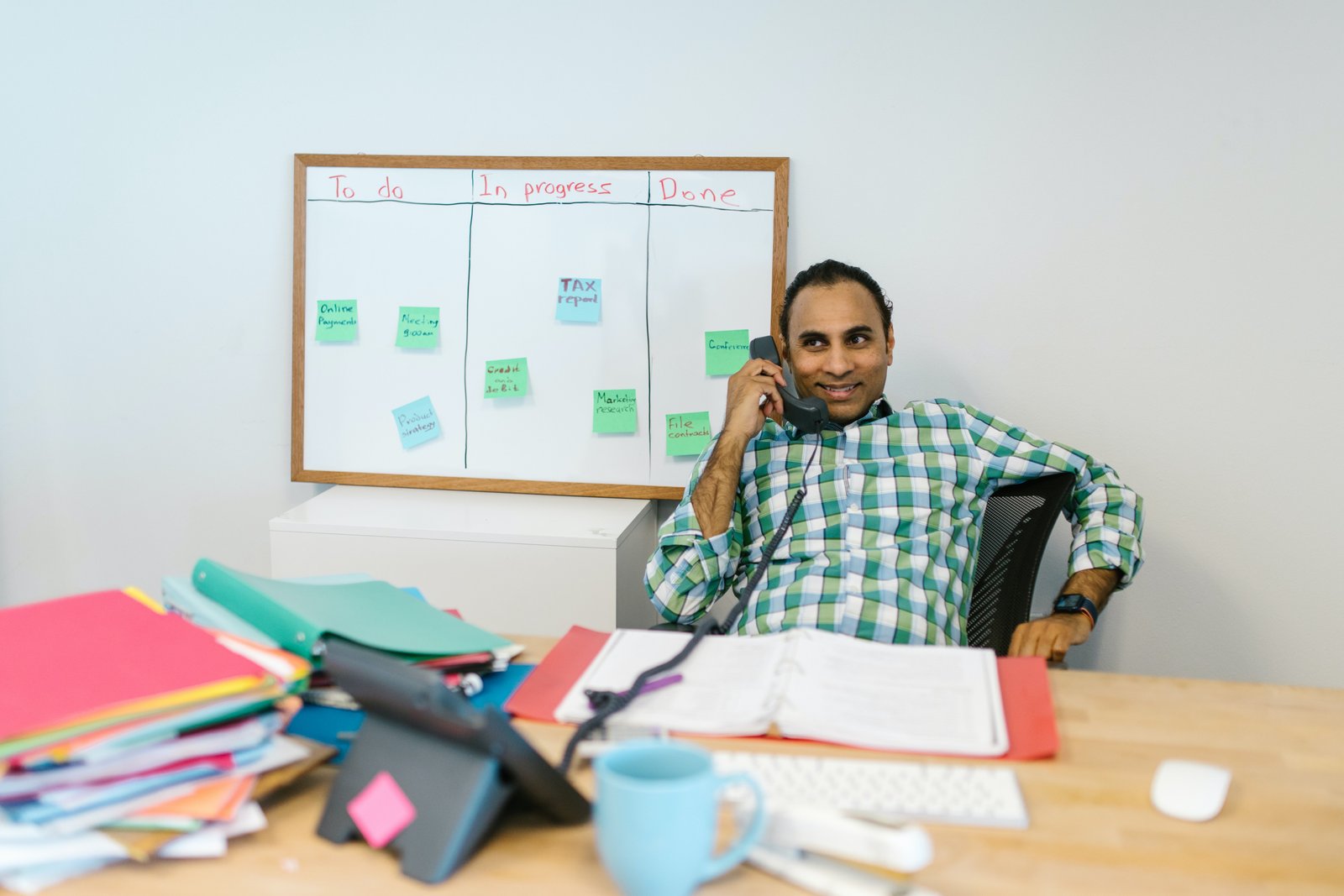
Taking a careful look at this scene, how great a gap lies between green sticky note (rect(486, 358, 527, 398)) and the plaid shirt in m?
0.66

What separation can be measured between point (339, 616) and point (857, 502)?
987 mm

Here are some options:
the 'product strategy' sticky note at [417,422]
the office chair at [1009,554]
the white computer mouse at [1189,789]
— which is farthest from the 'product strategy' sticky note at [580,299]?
the white computer mouse at [1189,789]

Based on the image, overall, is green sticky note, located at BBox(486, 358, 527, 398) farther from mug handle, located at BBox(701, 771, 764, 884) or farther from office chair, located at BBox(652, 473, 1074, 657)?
mug handle, located at BBox(701, 771, 764, 884)

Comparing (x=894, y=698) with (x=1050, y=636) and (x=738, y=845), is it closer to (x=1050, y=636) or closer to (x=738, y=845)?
(x=738, y=845)

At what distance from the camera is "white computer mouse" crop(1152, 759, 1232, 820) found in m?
0.88

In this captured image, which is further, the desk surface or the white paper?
the white paper

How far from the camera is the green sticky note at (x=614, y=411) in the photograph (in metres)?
2.33

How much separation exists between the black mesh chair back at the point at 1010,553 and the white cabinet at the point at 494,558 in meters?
0.69

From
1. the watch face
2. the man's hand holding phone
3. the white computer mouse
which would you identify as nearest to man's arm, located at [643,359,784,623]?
the man's hand holding phone

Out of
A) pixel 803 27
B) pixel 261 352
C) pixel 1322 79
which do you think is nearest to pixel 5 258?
pixel 261 352

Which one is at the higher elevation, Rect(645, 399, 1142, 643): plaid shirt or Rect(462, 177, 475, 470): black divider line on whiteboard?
Rect(462, 177, 475, 470): black divider line on whiteboard

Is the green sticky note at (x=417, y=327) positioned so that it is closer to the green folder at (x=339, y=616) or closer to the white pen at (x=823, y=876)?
the green folder at (x=339, y=616)

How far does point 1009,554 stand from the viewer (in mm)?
1791

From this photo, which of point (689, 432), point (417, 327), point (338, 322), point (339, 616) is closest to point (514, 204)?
point (417, 327)
